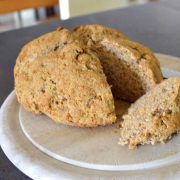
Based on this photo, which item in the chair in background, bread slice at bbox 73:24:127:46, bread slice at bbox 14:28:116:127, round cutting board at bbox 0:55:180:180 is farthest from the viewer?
the chair in background

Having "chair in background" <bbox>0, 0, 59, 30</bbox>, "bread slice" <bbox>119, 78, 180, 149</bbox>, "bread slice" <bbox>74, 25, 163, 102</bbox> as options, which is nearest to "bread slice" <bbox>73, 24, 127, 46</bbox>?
"bread slice" <bbox>74, 25, 163, 102</bbox>

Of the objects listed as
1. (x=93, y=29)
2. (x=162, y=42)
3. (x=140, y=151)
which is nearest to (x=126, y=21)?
(x=162, y=42)

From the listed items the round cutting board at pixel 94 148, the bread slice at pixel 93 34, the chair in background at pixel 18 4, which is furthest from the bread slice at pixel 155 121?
the chair in background at pixel 18 4

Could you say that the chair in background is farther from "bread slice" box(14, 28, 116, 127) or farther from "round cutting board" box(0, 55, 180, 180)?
"round cutting board" box(0, 55, 180, 180)

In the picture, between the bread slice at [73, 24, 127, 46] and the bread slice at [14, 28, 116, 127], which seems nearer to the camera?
the bread slice at [14, 28, 116, 127]

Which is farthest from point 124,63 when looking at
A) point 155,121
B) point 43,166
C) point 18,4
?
point 18,4

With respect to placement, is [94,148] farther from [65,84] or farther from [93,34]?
[93,34]
